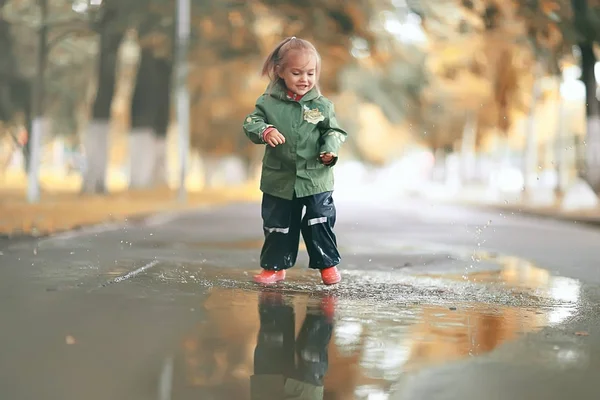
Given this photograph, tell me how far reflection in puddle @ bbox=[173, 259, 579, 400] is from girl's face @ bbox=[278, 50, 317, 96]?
5.25ft

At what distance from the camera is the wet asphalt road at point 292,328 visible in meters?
5.00

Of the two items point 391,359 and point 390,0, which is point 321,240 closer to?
point 391,359

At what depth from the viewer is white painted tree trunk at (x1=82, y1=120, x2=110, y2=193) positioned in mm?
32156

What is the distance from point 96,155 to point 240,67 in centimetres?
A: 498

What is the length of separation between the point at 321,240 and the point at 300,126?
96 centimetres

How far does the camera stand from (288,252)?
29.0 feet

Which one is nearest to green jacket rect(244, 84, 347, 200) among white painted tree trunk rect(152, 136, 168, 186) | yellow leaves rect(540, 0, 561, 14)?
yellow leaves rect(540, 0, 561, 14)

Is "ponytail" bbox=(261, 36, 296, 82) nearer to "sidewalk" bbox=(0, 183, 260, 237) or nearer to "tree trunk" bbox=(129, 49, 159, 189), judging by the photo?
"sidewalk" bbox=(0, 183, 260, 237)

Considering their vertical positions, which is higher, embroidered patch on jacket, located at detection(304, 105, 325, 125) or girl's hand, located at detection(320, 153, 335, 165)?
embroidered patch on jacket, located at detection(304, 105, 325, 125)

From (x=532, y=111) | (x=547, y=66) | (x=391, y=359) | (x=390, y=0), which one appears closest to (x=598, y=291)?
(x=391, y=359)

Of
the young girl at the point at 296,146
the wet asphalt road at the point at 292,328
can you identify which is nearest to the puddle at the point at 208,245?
the wet asphalt road at the point at 292,328

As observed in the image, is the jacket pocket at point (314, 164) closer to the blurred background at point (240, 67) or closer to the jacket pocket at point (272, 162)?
the jacket pocket at point (272, 162)

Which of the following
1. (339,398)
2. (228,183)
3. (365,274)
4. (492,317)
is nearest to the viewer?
(339,398)

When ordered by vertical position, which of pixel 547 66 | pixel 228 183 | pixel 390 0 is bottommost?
pixel 228 183
